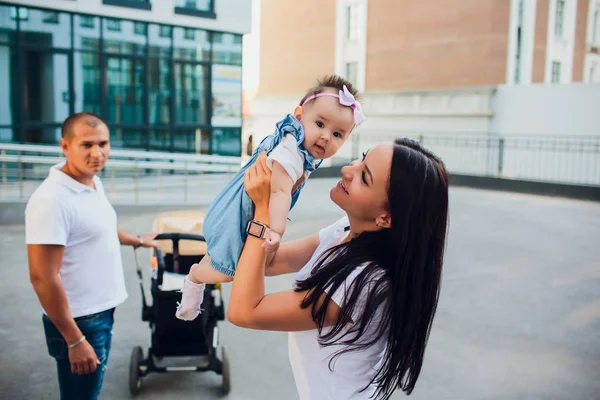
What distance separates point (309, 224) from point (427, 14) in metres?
21.7

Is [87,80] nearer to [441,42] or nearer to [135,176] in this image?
[135,176]

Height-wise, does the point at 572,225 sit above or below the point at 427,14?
below

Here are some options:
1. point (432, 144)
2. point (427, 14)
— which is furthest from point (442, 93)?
point (427, 14)

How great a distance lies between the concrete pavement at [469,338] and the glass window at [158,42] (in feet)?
30.8

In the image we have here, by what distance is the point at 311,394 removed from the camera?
1687mm

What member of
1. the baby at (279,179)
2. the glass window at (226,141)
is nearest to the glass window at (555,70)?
the glass window at (226,141)

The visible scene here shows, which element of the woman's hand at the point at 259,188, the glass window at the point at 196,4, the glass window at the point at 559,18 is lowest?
the woman's hand at the point at 259,188

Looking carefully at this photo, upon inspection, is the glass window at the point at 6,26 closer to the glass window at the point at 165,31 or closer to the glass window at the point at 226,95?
the glass window at the point at 165,31

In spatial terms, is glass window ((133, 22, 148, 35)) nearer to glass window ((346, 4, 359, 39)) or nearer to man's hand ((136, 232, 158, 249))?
man's hand ((136, 232, 158, 249))

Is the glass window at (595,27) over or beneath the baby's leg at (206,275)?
over

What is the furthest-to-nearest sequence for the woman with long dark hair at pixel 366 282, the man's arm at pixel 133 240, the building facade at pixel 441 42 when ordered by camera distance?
the building facade at pixel 441 42 < the man's arm at pixel 133 240 < the woman with long dark hair at pixel 366 282

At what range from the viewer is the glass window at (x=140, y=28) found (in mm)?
17062

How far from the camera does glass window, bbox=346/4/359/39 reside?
3319 cm

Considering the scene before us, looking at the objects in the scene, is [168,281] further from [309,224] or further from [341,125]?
[309,224]
